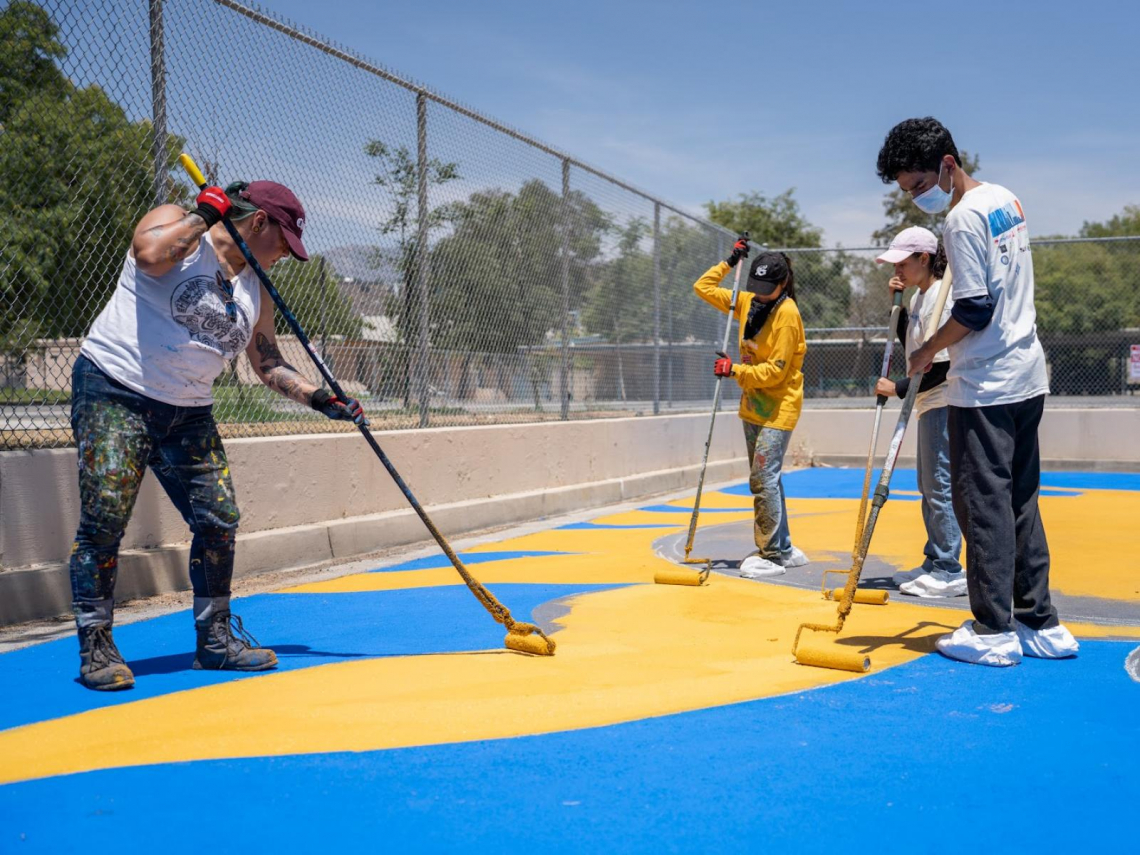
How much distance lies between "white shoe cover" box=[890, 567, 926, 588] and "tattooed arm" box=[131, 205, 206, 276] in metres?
4.44

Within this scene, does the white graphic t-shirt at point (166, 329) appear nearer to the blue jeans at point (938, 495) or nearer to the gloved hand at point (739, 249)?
the gloved hand at point (739, 249)

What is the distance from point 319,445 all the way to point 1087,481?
32.4 feet

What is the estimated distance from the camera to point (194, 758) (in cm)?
329

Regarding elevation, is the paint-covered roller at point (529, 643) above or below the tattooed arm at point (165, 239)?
below

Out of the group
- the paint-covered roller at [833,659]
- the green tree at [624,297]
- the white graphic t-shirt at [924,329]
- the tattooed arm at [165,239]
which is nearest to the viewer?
the tattooed arm at [165,239]

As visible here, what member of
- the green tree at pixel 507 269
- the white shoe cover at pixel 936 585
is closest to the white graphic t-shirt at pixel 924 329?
the white shoe cover at pixel 936 585

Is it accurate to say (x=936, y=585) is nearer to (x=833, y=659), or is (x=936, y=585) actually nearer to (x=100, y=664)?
(x=833, y=659)

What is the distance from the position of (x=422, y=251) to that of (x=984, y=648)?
575 centimetres

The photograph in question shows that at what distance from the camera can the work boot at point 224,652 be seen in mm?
4383

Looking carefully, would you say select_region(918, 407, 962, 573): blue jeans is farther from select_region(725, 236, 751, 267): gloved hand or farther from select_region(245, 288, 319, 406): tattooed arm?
select_region(245, 288, 319, 406): tattooed arm

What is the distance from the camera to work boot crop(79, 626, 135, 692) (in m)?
4.02

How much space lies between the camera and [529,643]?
454 centimetres

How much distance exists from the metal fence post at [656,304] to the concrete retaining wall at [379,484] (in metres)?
0.49

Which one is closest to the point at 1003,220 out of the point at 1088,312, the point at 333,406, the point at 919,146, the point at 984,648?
the point at 919,146
